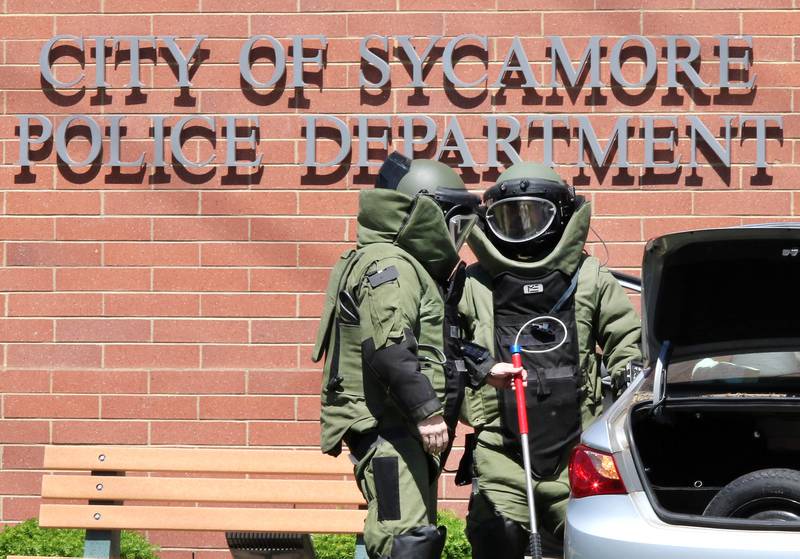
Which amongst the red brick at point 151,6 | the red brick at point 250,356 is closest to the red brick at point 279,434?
the red brick at point 250,356

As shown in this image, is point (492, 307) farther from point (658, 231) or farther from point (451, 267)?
point (658, 231)

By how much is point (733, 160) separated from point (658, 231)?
0.55 meters

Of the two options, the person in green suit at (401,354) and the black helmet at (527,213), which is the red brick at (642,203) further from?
the person in green suit at (401,354)

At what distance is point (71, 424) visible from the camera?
751 cm

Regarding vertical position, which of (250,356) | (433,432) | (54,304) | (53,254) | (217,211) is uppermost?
(217,211)

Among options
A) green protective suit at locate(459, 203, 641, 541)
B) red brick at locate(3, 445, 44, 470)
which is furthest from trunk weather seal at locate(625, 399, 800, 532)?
red brick at locate(3, 445, 44, 470)

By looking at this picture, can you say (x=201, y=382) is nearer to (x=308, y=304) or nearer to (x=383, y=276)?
(x=308, y=304)

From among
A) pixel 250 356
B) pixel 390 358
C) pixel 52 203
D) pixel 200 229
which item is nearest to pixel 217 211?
pixel 200 229

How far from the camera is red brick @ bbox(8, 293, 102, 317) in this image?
7516 mm

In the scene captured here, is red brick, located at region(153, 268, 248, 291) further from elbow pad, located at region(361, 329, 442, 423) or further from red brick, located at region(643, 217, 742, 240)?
elbow pad, located at region(361, 329, 442, 423)

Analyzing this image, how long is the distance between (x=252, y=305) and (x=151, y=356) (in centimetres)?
63

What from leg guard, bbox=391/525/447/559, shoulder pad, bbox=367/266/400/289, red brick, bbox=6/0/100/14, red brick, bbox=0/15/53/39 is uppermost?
red brick, bbox=6/0/100/14

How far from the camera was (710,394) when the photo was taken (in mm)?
4609

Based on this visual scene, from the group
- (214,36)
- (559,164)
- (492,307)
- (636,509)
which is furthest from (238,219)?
(636,509)
